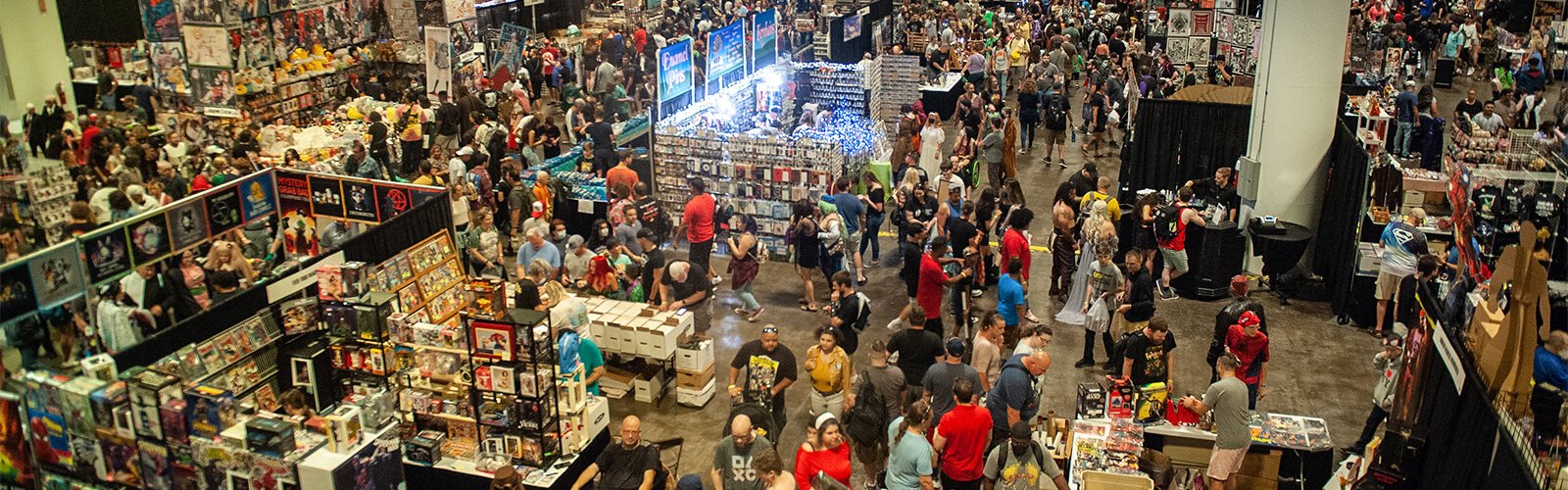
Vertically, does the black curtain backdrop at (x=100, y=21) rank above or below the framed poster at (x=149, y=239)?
above

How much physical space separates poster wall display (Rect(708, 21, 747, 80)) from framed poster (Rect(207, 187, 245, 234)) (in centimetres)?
813

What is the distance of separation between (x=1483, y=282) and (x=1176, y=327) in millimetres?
3328

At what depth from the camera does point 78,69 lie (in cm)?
2086

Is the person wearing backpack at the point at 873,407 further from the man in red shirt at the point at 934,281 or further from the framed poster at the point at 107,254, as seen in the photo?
the framed poster at the point at 107,254

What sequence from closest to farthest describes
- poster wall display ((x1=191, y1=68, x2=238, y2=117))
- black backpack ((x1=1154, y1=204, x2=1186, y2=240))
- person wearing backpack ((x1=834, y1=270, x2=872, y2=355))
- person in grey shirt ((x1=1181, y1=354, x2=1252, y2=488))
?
person in grey shirt ((x1=1181, y1=354, x2=1252, y2=488)), person wearing backpack ((x1=834, y1=270, x2=872, y2=355)), black backpack ((x1=1154, y1=204, x2=1186, y2=240)), poster wall display ((x1=191, y1=68, x2=238, y2=117))

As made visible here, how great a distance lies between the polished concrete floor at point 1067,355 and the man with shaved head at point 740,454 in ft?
3.87

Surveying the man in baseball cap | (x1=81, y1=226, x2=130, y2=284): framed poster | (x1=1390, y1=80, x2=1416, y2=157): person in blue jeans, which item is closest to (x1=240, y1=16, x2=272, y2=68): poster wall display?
(x1=81, y1=226, x2=130, y2=284): framed poster

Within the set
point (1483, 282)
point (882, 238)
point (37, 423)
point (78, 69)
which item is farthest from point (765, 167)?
point (78, 69)

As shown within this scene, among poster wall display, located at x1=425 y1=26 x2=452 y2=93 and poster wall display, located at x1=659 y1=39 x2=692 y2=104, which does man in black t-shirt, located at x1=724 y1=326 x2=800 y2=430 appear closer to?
poster wall display, located at x1=659 y1=39 x2=692 y2=104

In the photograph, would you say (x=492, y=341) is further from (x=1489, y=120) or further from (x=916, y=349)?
(x=1489, y=120)

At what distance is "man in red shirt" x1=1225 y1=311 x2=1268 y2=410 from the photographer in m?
9.46

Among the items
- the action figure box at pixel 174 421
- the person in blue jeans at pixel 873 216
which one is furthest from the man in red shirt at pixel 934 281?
the action figure box at pixel 174 421

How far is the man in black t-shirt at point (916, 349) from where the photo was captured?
9.38 meters

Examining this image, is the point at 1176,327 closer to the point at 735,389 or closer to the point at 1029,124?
the point at 735,389
